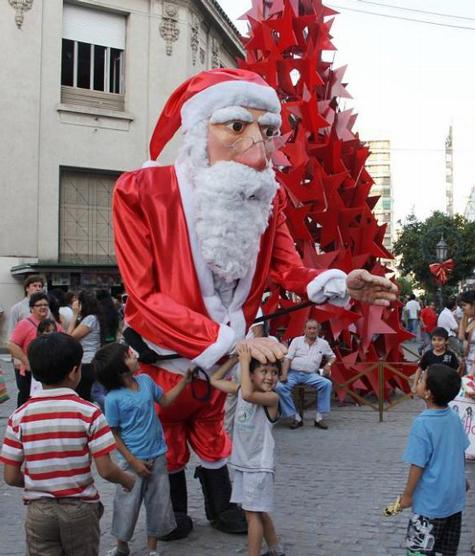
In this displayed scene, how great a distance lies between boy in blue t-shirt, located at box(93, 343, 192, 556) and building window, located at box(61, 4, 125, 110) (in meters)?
14.6

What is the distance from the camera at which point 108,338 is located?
7148mm

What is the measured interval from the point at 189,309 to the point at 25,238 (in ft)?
Answer: 44.4

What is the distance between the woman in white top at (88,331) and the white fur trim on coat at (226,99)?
3394 millimetres

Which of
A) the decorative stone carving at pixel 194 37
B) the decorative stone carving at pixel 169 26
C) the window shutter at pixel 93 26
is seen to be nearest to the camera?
the window shutter at pixel 93 26

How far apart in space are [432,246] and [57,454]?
885 inches

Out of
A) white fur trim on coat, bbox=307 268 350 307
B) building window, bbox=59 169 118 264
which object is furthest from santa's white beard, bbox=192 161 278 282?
building window, bbox=59 169 118 264

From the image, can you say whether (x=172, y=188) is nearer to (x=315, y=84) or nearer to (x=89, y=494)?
(x=89, y=494)

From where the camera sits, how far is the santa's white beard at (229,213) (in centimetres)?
364

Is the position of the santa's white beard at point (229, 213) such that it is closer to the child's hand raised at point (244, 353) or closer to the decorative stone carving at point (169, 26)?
the child's hand raised at point (244, 353)

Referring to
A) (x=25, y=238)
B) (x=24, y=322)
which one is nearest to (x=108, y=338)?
(x=24, y=322)

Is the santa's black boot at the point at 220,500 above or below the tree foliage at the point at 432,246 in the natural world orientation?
below

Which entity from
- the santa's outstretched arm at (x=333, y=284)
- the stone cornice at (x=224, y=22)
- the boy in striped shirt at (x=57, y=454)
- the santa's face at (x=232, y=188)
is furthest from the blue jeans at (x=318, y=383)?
the stone cornice at (x=224, y=22)

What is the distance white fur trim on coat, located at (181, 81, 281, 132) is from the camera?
3807 mm

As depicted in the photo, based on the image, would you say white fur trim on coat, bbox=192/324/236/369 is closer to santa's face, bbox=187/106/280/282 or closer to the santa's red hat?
santa's face, bbox=187/106/280/282
